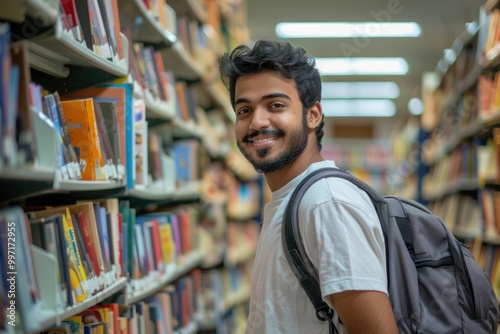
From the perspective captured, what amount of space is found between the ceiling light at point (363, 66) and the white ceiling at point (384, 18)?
17 cm

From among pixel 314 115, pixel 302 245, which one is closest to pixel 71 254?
pixel 302 245

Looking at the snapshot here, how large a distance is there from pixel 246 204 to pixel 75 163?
5127 mm

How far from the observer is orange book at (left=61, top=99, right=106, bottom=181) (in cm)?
209

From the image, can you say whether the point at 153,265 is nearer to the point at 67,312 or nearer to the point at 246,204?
the point at 67,312

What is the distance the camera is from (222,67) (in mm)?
2252

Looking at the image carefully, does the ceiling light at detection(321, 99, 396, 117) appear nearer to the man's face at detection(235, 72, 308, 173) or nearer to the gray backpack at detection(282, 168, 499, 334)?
the man's face at detection(235, 72, 308, 173)

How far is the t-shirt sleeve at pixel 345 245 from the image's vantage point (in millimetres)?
1622

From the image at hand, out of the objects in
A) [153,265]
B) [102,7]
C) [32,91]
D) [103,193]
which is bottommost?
[153,265]

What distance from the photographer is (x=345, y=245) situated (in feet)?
5.40

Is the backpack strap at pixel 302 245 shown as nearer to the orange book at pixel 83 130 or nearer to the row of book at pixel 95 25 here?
the orange book at pixel 83 130

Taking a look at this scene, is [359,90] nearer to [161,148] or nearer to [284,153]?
[161,148]

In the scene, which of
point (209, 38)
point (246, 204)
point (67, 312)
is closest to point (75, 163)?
point (67, 312)

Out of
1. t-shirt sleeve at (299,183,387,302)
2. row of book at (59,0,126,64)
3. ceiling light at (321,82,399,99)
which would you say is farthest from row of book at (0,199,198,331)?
ceiling light at (321,82,399,99)

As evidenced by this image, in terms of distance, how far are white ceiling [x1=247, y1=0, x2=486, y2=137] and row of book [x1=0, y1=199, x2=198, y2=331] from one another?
3.52 m
